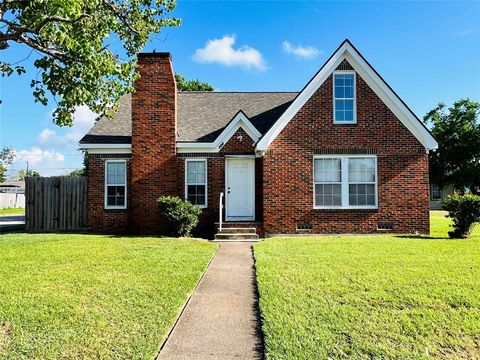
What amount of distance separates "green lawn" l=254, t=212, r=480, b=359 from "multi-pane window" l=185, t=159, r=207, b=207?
5958mm

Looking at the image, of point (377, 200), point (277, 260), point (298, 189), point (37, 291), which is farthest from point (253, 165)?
point (37, 291)

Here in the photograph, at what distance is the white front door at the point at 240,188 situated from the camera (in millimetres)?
14758

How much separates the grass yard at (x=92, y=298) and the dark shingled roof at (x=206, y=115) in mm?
6418

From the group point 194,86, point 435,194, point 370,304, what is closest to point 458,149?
point 435,194

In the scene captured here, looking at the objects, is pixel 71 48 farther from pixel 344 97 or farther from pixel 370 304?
pixel 344 97

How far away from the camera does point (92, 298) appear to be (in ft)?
18.4

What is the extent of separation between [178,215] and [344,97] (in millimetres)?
7681

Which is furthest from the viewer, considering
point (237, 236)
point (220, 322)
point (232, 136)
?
point (232, 136)

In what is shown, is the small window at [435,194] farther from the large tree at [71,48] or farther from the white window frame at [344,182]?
the large tree at [71,48]

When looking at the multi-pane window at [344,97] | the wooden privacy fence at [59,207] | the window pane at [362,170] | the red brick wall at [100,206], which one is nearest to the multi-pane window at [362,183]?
Answer: the window pane at [362,170]

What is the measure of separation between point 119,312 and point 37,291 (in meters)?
2.00

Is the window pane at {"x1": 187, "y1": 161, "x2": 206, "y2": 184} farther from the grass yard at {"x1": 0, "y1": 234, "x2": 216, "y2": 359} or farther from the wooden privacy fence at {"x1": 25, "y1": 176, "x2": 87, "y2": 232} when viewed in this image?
the grass yard at {"x1": 0, "y1": 234, "x2": 216, "y2": 359}

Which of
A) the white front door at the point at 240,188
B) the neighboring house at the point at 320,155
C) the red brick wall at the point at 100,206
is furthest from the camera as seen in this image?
the red brick wall at the point at 100,206

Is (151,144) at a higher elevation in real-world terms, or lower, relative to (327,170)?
higher
